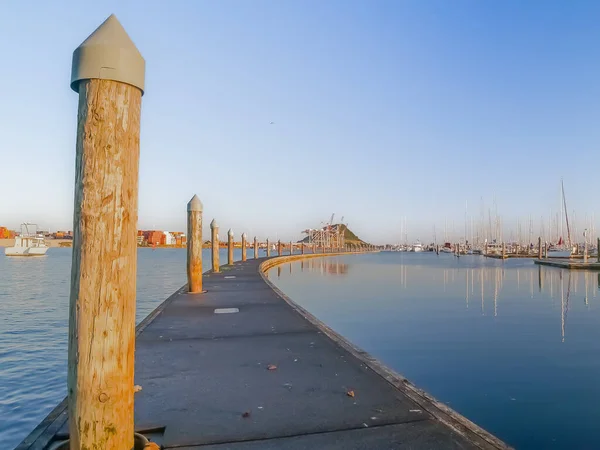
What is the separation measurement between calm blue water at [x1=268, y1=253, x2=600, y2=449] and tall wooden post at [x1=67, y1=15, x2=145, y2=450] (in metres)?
5.46

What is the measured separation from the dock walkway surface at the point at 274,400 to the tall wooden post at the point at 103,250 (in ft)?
2.16

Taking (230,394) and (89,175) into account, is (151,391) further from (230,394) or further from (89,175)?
(89,175)

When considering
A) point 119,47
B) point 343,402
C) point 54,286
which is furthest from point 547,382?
point 54,286

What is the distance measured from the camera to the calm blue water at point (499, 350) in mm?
6941

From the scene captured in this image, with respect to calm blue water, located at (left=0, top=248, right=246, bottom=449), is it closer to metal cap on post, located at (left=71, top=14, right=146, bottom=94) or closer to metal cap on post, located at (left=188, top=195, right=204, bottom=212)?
metal cap on post, located at (left=188, top=195, right=204, bottom=212)

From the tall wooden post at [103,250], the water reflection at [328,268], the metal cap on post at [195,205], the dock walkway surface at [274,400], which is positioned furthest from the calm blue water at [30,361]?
the water reflection at [328,268]

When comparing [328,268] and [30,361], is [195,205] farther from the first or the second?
[328,268]

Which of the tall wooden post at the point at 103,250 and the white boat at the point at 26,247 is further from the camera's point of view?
the white boat at the point at 26,247

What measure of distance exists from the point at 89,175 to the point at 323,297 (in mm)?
22341

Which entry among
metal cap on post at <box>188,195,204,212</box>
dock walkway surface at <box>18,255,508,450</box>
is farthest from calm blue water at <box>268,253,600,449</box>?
metal cap on post at <box>188,195,204,212</box>

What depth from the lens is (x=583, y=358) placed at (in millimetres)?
10820

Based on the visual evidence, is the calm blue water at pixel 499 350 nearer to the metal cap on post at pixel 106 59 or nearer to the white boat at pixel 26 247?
the metal cap on post at pixel 106 59

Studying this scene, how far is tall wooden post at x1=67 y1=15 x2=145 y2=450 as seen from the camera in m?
3.11

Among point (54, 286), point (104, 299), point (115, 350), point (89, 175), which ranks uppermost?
point (89, 175)
